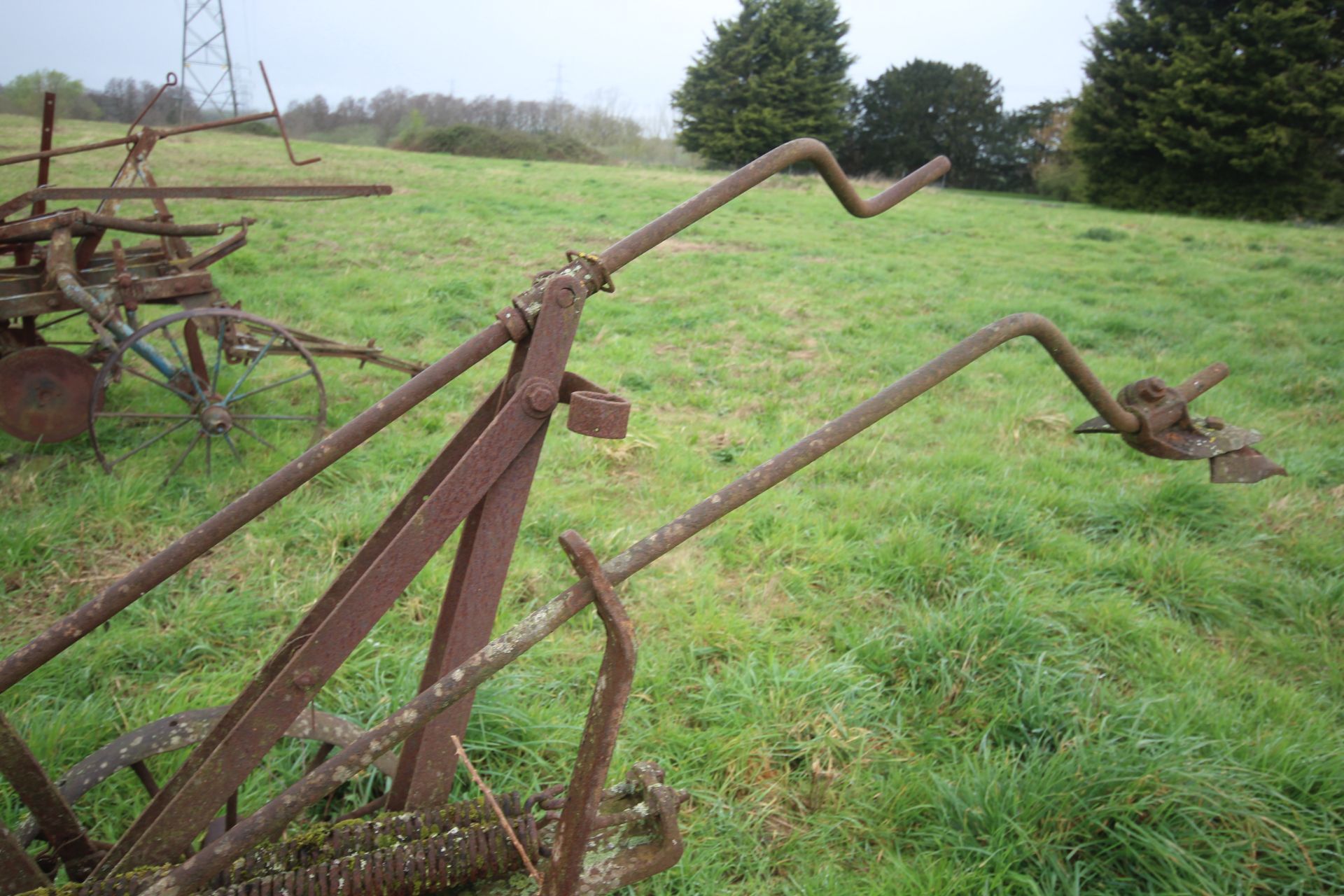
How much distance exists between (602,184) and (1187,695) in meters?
14.7

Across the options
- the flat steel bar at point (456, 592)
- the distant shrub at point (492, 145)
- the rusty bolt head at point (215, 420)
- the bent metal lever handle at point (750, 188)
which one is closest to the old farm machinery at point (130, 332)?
the rusty bolt head at point (215, 420)

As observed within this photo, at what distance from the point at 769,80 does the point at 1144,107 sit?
42.0 ft

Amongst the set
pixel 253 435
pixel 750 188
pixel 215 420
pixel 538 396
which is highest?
pixel 750 188

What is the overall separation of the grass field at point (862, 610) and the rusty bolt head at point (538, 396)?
1303 millimetres

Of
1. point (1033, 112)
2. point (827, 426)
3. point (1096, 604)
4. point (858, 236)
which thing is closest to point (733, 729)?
point (827, 426)

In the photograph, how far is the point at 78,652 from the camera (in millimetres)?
2484

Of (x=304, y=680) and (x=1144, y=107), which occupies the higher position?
(x=1144, y=107)

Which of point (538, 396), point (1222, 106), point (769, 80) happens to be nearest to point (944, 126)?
point (769, 80)

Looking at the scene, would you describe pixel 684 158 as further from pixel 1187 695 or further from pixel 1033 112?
pixel 1187 695

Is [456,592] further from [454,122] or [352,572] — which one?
[454,122]

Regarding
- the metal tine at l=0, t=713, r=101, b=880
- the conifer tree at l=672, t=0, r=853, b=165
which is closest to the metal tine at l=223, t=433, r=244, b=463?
the metal tine at l=0, t=713, r=101, b=880

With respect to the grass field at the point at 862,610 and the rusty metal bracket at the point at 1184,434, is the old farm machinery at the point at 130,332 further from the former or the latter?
the rusty metal bracket at the point at 1184,434

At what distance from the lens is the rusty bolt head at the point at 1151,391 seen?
63.7 inches

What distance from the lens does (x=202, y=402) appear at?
378 centimetres
